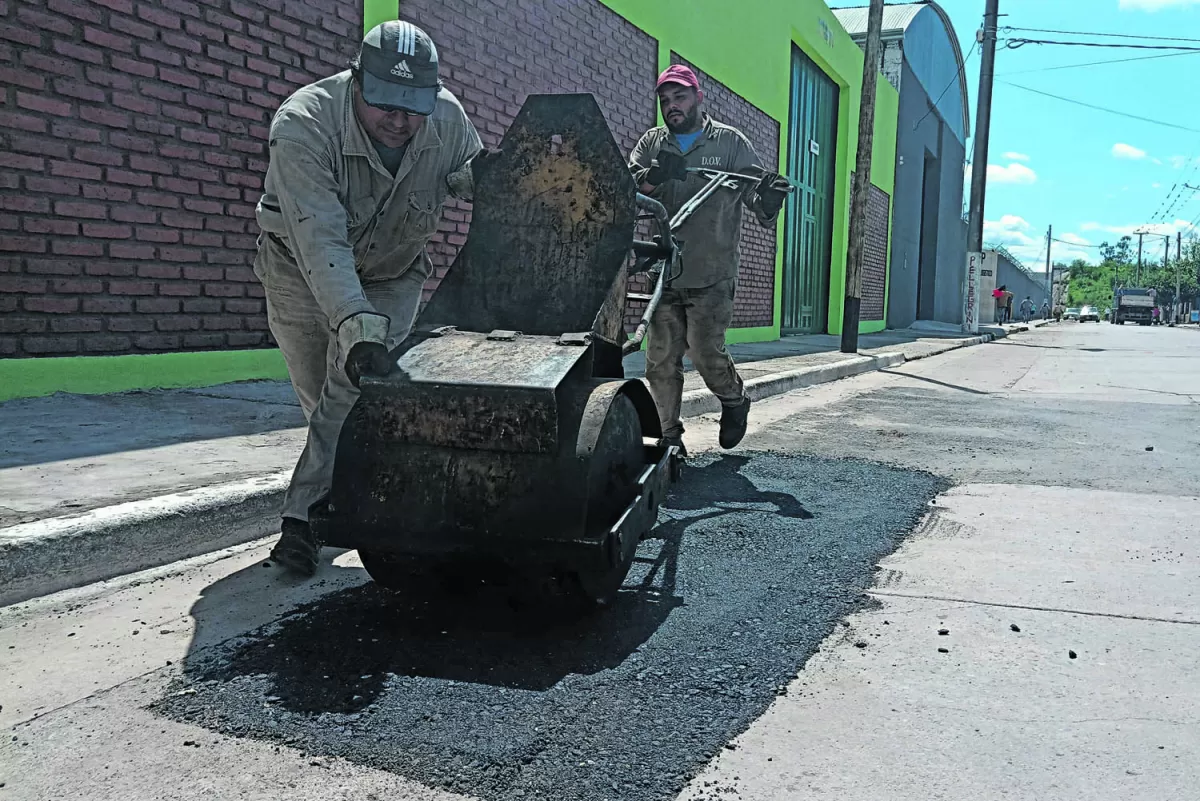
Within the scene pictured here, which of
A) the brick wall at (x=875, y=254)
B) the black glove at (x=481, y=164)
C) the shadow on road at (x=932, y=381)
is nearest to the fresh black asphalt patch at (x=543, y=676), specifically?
the black glove at (x=481, y=164)

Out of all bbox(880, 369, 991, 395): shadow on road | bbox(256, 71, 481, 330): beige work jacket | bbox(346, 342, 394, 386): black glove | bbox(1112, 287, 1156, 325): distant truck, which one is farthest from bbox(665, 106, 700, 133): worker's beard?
bbox(1112, 287, 1156, 325): distant truck

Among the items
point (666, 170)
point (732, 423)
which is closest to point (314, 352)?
point (666, 170)

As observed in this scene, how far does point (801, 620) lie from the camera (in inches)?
106

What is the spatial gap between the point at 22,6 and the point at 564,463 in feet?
13.9

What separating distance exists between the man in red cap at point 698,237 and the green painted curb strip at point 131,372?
2813mm

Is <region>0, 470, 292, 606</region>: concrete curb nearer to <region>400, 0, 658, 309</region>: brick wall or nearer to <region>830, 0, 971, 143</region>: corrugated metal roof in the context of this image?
<region>400, 0, 658, 309</region>: brick wall

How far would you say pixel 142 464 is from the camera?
3.70 metres

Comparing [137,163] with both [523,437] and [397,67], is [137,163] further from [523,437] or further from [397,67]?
[523,437]

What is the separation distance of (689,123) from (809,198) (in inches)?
590

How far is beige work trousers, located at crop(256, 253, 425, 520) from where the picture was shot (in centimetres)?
309

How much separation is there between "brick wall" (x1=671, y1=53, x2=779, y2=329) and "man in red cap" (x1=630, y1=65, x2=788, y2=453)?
859 centimetres

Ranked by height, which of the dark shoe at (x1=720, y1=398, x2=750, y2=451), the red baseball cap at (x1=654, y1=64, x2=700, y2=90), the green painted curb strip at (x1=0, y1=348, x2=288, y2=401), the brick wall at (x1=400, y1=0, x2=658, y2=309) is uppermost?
the brick wall at (x1=400, y1=0, x2=658, y2=309)

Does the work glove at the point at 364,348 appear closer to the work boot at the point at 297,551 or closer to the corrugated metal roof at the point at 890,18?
the work boot at the point at 297,551

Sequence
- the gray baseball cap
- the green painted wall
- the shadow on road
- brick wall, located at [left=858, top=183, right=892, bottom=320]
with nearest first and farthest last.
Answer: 1. the gray baseball cap
2. the shadow on road
3. the green painted wall
4. brick wall, located at [left=858, top=183, right=892, bottom=320]
